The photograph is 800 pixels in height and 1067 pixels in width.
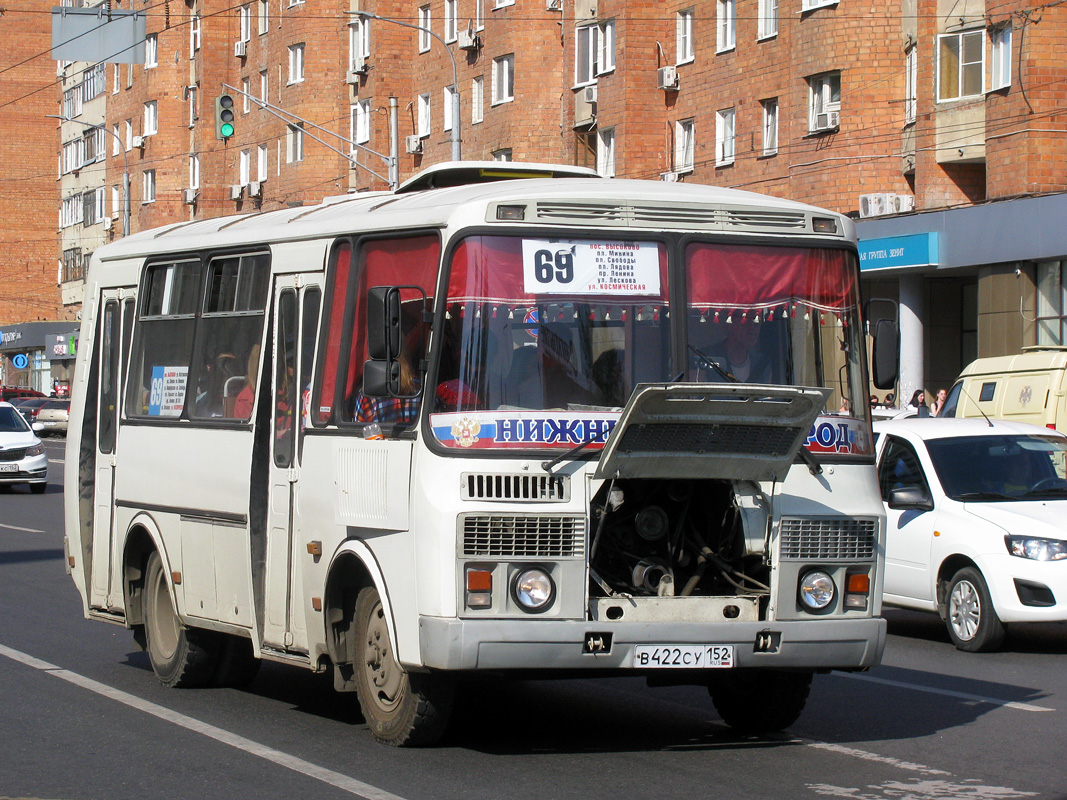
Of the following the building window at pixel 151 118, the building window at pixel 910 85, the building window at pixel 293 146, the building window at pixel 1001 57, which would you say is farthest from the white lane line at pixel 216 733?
the building window at pixel 151 118

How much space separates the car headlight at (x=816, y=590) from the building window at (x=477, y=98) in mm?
43037

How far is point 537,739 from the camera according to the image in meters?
8.65

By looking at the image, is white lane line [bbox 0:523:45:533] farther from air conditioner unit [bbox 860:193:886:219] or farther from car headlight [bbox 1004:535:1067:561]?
air conditioner unit [bbox 860:193:886:219]

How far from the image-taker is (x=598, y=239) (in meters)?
8.01

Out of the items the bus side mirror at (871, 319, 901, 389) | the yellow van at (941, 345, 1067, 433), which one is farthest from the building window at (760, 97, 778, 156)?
the bus side mirror at (871, 319, 901, 389)

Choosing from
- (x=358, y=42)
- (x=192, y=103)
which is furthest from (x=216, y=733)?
(x=192, y=103)

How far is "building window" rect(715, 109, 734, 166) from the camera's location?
39491 mm

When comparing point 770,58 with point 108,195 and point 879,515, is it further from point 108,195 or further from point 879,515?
point 108,195

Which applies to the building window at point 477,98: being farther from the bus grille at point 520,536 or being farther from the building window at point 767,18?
the bus grille at point 520,536

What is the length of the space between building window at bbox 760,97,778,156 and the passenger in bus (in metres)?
29.2

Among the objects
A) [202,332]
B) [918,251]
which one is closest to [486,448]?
[202,332]

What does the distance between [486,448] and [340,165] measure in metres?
52.9

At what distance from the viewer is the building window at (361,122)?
5712cm

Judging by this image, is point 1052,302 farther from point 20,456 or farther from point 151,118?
point 151,118
